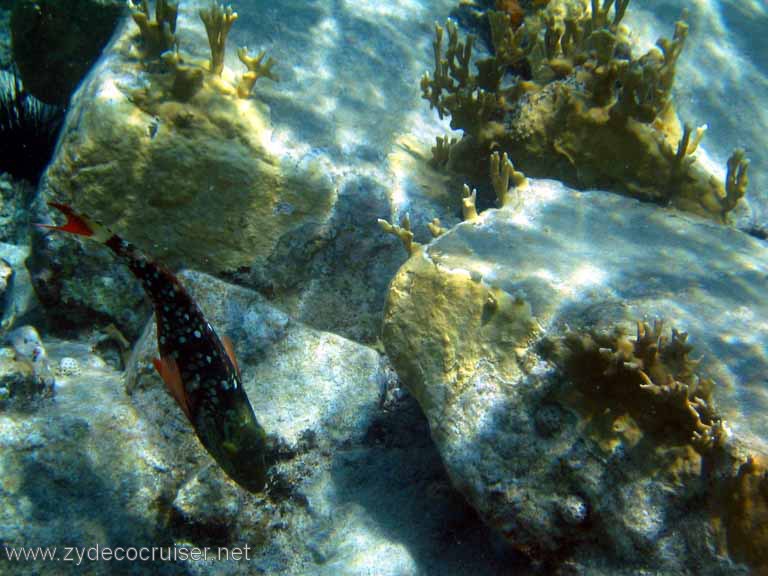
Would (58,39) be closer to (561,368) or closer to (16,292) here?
(16,292)

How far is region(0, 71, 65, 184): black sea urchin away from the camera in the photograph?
15.1ft

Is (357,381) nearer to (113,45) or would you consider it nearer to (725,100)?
(113,45)

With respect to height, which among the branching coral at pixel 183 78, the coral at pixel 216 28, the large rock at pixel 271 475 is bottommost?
the large rock at pixel 271 475

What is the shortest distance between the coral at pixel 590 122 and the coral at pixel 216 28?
187 centimetres

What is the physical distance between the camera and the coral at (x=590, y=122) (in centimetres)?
384

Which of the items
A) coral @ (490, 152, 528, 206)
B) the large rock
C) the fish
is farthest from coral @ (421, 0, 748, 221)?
the fish

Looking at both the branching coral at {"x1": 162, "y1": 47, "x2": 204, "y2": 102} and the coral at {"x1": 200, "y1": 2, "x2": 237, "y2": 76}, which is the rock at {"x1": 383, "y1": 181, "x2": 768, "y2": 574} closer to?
the branching coral at {"x1": 162, "y1": 47, "x2": 204, "y2": 102}

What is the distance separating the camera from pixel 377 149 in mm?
4207

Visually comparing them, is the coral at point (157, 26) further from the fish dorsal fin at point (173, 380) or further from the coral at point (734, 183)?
the coral at point (734, 183)

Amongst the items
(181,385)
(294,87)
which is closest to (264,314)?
(181,385)

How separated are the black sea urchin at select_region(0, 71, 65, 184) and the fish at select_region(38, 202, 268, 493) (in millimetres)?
3246

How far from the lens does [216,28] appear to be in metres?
3.69

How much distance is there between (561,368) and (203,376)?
1.83 metres

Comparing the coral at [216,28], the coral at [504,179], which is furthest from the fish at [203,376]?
the coral at [504,179]
